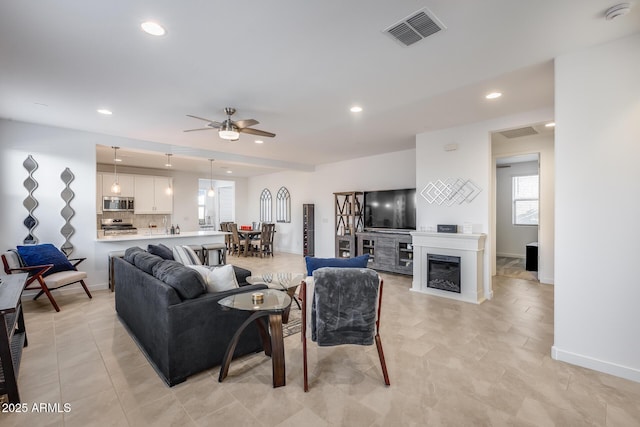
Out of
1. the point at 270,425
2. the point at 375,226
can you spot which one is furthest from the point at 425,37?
the point at 375,226

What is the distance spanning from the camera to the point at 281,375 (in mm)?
2248

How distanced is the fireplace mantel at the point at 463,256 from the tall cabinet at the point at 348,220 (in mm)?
2280

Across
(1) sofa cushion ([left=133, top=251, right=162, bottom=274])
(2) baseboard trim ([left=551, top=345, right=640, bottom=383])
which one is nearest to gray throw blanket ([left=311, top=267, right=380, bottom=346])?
(1) sofa cushion ([left=133, top=251, right=162, bottom=274])

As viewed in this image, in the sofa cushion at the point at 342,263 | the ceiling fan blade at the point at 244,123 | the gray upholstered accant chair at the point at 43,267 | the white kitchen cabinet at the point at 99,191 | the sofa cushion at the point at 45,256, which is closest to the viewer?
the sofa cushion at the point at 342,263

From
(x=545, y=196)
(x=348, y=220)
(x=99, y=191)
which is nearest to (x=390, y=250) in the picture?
(x=348, y=220)

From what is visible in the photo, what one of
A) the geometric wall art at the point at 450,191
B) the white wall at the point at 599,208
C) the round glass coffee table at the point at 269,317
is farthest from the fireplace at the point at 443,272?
the round glass coffee table at the point at 269,317

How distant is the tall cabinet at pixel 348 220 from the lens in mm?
7035

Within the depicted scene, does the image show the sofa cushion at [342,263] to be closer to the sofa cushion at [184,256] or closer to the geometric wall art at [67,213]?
the sofa cushion at [184,256]

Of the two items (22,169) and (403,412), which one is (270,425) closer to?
(403,412)

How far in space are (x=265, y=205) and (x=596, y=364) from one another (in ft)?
30.2

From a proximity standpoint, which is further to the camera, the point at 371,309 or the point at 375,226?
the point at 375,226

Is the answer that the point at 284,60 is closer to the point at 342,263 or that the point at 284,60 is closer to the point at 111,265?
the point at 342,263

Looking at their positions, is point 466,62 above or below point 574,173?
above

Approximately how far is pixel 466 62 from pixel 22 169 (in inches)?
243
